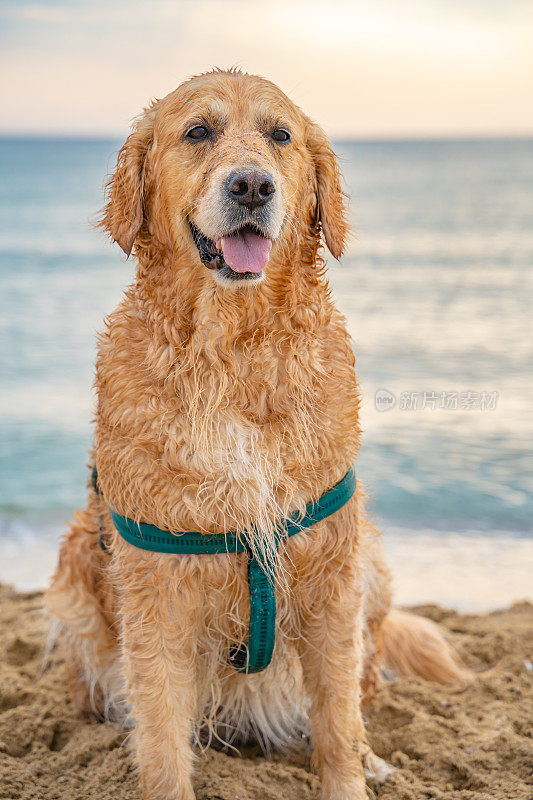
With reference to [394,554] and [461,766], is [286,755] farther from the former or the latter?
[394,554]

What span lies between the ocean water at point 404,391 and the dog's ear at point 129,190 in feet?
0.51

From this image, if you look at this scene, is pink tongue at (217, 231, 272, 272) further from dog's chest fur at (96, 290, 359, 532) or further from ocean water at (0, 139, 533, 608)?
ocean water at (0, 139, 533, 608)

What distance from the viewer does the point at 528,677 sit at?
3182 mm

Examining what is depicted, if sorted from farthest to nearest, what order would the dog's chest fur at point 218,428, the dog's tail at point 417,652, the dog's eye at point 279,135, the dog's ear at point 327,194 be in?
the dog's tail at point 417,652, the dog's ear at point 327,194, the dog's eye at point 279,135, the dog's chest fur at point 218,428

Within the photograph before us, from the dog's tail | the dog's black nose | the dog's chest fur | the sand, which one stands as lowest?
the sand

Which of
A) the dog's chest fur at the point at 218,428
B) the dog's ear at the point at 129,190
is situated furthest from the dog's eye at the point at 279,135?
the dog's chest fur at the point at 218,428

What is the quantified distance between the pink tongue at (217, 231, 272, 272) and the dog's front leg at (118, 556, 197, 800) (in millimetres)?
913

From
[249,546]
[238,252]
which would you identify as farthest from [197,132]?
[249,546]

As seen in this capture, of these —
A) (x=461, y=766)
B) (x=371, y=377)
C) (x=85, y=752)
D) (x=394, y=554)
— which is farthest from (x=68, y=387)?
(x=461, y=766)

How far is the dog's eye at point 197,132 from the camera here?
7.43 ft

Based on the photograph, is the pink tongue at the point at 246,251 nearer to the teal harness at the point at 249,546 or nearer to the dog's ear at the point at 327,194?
the dog's ear at the point at 327,194

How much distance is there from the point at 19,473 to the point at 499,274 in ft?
34.4

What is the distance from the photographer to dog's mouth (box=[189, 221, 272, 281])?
2.17 m

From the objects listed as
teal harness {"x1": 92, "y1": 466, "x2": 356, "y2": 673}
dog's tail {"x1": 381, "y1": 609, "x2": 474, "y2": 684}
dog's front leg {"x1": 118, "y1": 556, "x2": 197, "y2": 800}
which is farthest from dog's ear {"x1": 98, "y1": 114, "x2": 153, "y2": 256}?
dog's tail {"x1": 381, "y1": 609, "x2": 474, "y2": 684}
